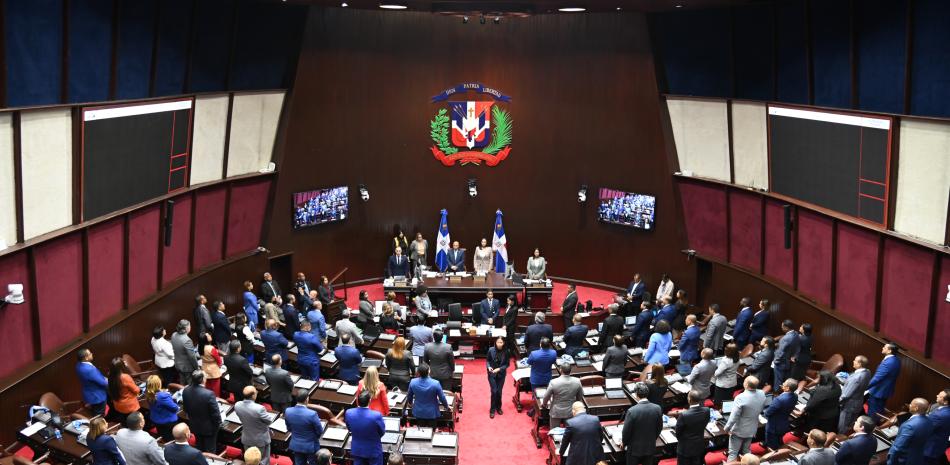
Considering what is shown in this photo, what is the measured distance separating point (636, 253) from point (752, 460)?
1100cm

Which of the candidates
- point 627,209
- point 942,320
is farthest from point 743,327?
point 627,209

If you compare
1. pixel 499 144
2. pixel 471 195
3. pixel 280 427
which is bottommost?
pixel 280 427

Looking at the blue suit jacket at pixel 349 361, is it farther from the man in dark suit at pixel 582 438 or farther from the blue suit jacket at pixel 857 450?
the blue suit jacket at pixel 857 450

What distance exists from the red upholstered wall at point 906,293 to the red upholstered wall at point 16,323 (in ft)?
39.6

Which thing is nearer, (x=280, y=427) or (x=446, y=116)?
(x=280, y=427)

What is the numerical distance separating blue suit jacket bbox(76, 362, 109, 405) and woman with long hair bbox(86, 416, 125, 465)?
238 cm

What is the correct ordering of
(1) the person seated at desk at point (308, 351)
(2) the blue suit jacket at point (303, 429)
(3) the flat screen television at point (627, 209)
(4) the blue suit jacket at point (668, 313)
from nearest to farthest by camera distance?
1. (2) the blue suit jacket at point (303, 429)
2. (1) the person seated at desk at point (308, 351)
3. (4) the blue suit jacket at point (668, 313)
4. (3) the flat screen television at point (627, 209)

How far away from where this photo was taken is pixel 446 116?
778 inches

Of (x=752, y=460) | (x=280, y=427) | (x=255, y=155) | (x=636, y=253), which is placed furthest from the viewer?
(x=636, y=253)

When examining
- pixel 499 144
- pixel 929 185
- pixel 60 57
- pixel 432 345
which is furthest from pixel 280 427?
pixel 499 144

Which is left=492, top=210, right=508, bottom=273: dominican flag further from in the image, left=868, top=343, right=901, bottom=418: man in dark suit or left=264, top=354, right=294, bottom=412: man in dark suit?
left=868, top=343, right=901, bottom=418: man in dark suit

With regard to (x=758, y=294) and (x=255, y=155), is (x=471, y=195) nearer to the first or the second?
(x=255, y=155)

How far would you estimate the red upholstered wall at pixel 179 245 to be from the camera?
14.9 m

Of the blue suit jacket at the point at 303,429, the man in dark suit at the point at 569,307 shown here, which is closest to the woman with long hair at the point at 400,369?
the blue suit jacket at the point at 303,429
